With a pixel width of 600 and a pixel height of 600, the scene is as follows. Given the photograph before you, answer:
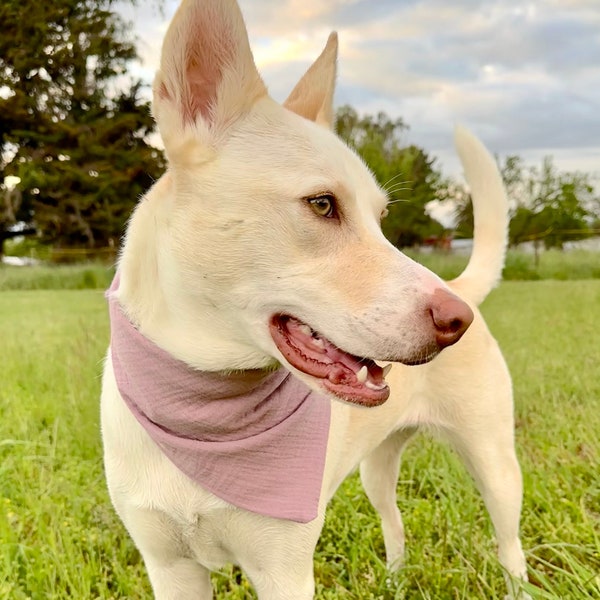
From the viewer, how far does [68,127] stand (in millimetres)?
16844

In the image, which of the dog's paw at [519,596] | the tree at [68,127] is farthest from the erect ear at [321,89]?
the tree at [68,127]

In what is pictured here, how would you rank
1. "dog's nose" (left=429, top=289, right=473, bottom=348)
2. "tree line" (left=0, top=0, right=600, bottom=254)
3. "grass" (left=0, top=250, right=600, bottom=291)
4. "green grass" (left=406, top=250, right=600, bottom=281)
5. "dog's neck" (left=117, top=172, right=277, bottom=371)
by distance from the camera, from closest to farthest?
1. "dog's nose" (left=429, top=289, right=473, bottom=348)
2. "dog's neck" (left=117, top=172, right=277, bottom=371)
3. "grass" (left=0, top=250, right=600, bottom=291)
4. "green grass" (left=406, top=250, right=600, bottom=281)
5. "tree line" (left=0, top=0, right=600, bottom=254)

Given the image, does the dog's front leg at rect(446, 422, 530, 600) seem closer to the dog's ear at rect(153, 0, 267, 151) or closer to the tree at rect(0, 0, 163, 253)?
the dog's ear at rect(153, 0, 267, 151)

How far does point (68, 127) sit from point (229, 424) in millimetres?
16889

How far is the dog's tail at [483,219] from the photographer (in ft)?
8.47

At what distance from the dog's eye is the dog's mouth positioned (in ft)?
0.85

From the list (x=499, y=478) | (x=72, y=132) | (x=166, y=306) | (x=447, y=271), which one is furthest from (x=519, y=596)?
(x=72, y=132)

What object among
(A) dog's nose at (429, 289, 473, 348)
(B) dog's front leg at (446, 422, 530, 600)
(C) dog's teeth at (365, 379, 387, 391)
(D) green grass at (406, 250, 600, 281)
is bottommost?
(D) green grass at (406, 250, 600, 281)

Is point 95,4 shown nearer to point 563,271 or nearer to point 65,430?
point 563,271

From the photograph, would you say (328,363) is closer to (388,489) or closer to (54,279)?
(388,489)

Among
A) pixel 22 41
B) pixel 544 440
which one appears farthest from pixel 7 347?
pixel 22 41

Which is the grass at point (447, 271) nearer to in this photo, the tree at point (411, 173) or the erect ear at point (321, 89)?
the tree at point (411, 173)

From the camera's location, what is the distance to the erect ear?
2018 millimetres

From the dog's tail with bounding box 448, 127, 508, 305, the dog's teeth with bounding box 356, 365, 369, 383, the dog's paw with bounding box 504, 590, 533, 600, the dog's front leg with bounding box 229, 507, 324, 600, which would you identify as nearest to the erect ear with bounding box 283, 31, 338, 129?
the dog's tail with bounding box 448, 127, 508, 305
